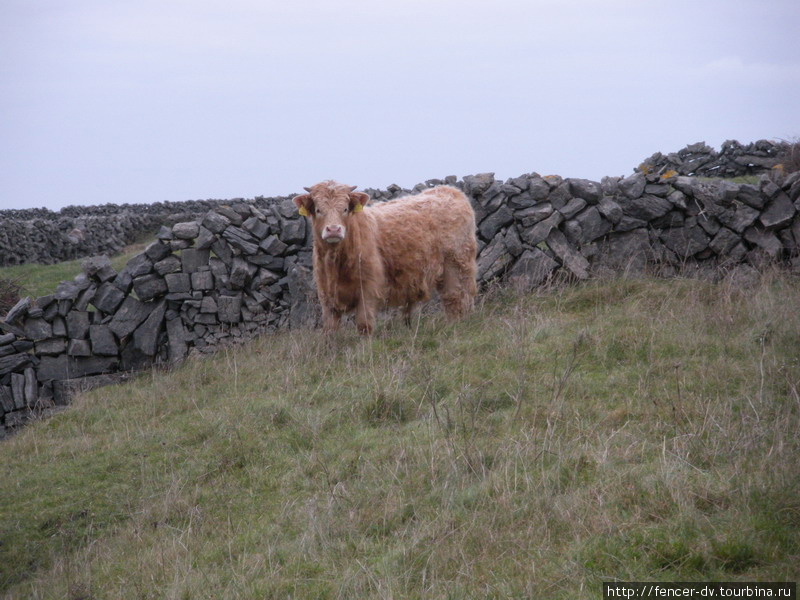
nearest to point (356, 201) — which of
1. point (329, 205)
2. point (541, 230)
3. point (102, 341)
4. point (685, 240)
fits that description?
point (329, 205)

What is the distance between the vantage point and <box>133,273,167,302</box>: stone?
10547 millimetres

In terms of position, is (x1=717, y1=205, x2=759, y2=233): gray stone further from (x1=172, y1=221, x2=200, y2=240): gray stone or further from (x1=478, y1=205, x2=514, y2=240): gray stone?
(x1=172, y1=221, x2=200, y2=240): gray stone

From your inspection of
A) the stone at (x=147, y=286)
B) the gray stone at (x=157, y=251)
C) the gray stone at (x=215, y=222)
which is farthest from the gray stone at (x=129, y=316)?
the gray stone at (x=215, y=222)

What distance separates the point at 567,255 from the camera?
10875 mm

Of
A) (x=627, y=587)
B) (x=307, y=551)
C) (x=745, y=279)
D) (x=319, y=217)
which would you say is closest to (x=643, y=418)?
(x=627, y=587)

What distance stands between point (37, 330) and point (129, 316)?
1257 mm

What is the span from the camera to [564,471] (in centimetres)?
419

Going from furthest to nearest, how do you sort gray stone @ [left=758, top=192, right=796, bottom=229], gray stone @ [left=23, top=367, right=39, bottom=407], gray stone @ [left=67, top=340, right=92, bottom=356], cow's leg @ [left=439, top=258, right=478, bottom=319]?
gray stone @ [left=758, top=192, right=796, bottom=229] < gray stone @ [left=67, top=340, right=92, bottom=356] < gray stone @ [left=23, top=367, right=39, bottom=407] < cow's leg @ [left=439, top=258, right=478, bottom=319]

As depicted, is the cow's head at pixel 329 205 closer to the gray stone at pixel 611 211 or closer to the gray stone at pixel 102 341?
the gray stone at pixel 102 341

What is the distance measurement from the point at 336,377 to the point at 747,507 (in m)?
4.33

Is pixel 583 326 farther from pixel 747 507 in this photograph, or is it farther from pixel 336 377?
pixel 747 507

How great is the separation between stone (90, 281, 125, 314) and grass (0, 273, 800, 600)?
241cm

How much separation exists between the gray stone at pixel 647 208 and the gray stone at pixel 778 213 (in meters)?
1.40

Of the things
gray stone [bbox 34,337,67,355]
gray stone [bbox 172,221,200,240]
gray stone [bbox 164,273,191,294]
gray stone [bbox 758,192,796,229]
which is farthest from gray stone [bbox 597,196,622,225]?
gray stone [bbox 34,337,67,355]
